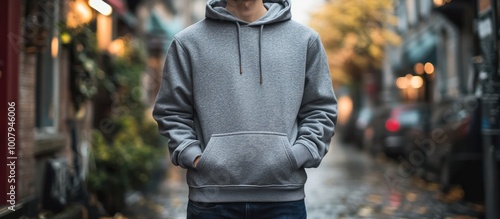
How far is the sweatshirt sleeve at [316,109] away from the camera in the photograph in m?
2.69

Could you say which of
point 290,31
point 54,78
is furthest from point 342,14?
point 290,31

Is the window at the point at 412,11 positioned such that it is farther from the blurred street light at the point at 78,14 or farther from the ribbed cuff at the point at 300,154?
the ribbed cuff at the point at 300,154

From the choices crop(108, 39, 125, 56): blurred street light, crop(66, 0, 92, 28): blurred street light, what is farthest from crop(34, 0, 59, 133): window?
crop(108, 39, 125, 56): blurred street light

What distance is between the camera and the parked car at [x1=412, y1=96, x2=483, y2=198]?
9281mm

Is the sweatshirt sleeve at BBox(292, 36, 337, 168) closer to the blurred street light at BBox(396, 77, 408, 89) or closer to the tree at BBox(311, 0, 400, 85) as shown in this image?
the tree at BBox(311, 0, 400, 85)

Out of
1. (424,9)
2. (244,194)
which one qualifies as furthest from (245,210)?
(424,9)

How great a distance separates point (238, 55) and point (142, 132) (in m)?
10.2

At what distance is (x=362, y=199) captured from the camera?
10336 mm

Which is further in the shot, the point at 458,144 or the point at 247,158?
the point at 458,144

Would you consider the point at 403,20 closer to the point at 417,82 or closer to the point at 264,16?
the point at 417,82

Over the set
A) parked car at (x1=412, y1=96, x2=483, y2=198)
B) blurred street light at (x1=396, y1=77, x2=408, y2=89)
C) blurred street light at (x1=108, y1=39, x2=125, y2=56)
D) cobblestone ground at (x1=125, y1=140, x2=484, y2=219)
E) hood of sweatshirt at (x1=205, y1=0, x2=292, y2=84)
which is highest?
blurred street light at (x1=108, y1=39, x2=125, y2=56)

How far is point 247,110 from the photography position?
8.56ft

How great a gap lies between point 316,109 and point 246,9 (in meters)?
0.48

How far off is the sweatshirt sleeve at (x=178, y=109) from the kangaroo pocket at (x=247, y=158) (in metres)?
A: 0.08
